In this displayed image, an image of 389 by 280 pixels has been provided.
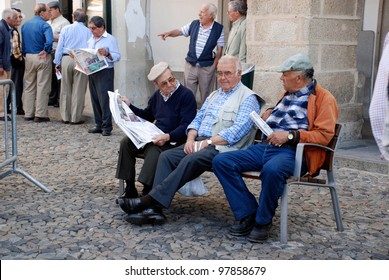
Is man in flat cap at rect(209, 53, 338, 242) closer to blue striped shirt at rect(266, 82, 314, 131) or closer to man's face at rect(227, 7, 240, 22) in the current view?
blue striped shirt at rect(266, 82, 314, 131)

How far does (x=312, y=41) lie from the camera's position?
298 inches

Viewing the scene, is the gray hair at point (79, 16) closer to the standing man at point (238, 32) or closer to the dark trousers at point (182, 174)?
the standing man at point (238, 32)

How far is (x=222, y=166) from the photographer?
15.8ft

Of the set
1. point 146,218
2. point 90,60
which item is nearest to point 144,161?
point 146,218

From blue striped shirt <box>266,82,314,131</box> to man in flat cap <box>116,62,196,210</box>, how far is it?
2.59 feet

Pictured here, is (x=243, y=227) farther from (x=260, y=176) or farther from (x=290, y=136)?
(x=290, y=136)

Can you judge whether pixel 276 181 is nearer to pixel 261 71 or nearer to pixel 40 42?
pixel 261 71

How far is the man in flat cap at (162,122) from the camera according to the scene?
532 cm

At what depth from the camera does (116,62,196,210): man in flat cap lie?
209 inches

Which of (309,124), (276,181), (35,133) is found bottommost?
(35,133)

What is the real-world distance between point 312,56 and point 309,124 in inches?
119

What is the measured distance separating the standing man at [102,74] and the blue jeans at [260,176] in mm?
4551

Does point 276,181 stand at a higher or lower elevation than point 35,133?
higher

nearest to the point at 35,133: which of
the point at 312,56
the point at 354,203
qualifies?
the point at 312,56
